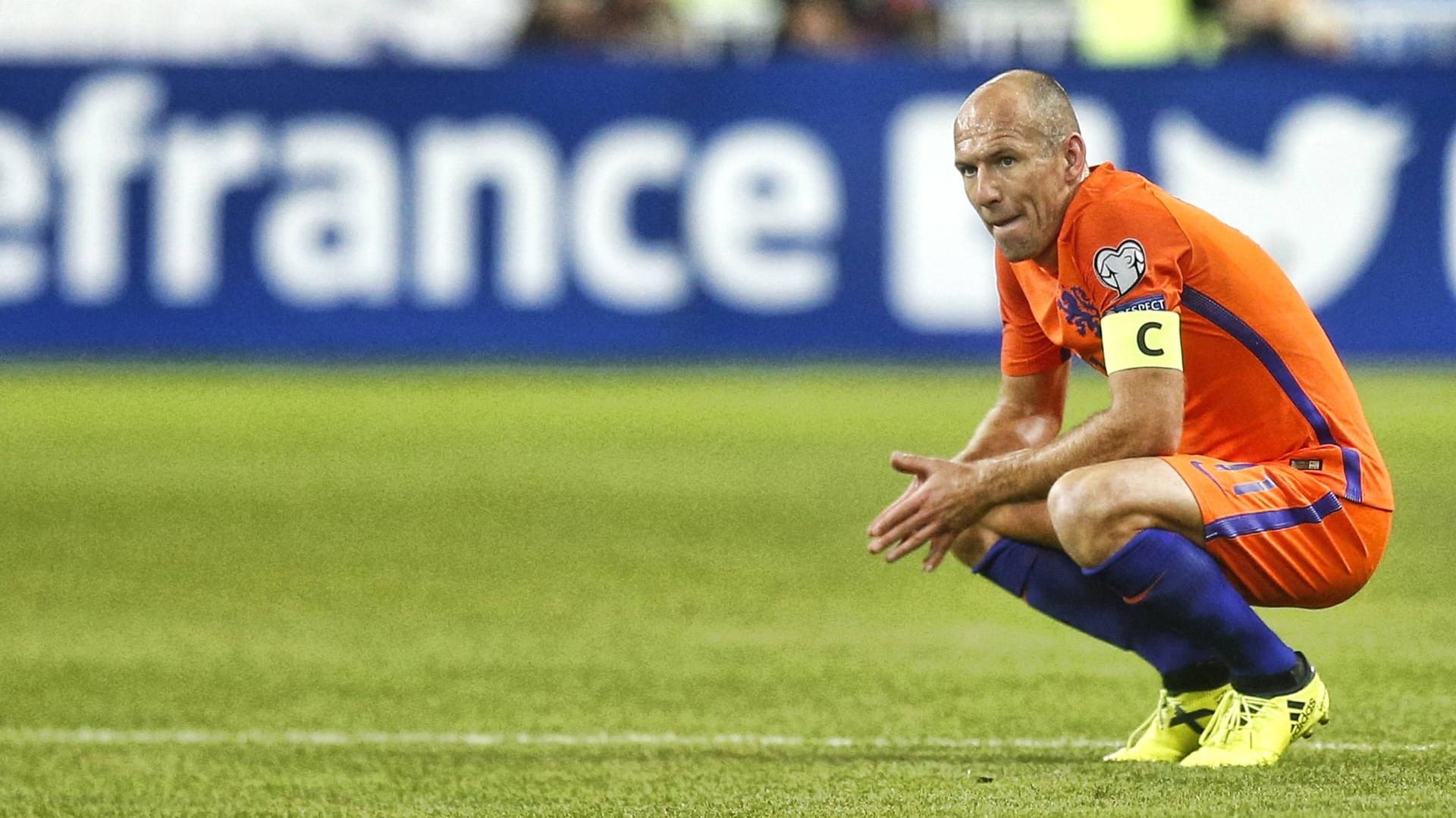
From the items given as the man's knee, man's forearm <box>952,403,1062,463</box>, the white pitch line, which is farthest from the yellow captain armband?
the white pitch line

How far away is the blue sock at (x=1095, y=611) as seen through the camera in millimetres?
5180

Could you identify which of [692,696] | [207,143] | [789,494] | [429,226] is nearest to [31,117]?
[207,143]

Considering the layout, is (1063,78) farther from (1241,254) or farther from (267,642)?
(1241,254)

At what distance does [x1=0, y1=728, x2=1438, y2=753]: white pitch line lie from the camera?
543 cm

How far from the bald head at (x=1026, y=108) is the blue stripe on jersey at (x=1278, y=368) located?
0.43 metres

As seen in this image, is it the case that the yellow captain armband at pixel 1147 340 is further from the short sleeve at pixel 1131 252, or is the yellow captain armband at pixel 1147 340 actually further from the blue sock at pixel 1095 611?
the blue sock at pixel 1095 611

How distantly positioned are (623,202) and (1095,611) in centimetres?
814

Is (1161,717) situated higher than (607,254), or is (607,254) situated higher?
(607,254)

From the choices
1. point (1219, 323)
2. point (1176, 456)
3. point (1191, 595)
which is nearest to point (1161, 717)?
point (1191, 595)

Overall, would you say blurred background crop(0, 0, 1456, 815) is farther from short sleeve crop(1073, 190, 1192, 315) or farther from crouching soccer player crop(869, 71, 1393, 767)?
short sleeve crop(1073, 190, 1192, 315)

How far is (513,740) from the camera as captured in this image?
5.58m

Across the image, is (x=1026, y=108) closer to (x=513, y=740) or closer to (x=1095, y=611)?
(x=1095, y=611)

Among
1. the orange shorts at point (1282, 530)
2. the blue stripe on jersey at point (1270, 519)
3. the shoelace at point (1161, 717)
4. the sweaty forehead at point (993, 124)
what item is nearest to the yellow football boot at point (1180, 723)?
the shoelace at point (1161, 717)

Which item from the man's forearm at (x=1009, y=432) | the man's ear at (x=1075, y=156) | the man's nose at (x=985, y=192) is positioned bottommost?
the man's forearm at (x=1009, y=432)
